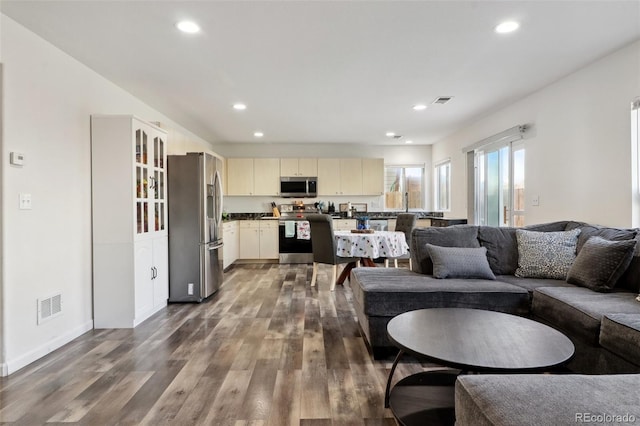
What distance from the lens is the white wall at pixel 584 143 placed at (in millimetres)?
2848

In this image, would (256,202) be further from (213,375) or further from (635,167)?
(635,167)

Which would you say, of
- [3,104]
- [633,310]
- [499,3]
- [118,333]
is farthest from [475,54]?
[118,333]

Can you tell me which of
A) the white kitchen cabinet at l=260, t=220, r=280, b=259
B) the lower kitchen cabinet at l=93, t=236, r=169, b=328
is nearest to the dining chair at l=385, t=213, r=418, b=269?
the white kitchen cabinet at l=260, t=220, r=280, b=259

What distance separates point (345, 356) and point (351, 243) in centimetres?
196

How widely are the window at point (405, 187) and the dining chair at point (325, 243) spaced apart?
10.8ft

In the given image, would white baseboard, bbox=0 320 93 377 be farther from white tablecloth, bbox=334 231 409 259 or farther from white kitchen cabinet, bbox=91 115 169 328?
white tablecloth, bbox=334 231 409 259

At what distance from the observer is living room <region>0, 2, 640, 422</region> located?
7.71 ft

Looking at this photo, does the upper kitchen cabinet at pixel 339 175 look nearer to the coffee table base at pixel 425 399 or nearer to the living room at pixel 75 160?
the living room at pixel 75 160

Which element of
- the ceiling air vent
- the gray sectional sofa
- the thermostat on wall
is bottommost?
the gray sectional sofa

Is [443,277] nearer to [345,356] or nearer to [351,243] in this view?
[345,356]

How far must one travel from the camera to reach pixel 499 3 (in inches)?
85.5

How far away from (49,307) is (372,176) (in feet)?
18.5

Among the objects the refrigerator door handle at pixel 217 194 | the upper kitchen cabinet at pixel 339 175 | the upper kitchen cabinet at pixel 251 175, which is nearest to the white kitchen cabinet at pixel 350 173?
the upper kitchen cabinet at pixel 339 175

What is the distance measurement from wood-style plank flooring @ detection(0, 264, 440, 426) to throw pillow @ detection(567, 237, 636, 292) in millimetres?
1399
